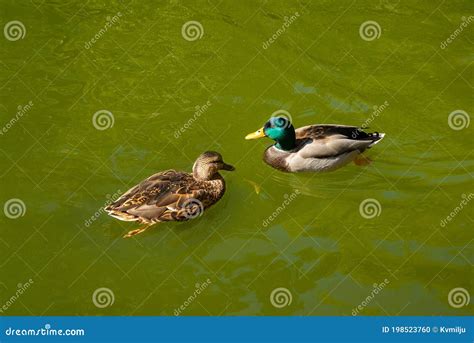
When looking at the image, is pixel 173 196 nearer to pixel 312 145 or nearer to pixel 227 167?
pixel 227 167

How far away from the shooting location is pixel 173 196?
10.2 meters

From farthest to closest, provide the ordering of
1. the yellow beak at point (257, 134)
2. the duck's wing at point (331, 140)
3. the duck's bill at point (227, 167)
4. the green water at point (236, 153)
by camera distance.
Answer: the yellow beak at point (257, 134) → the duck's wing at point (331, 140) → the duck's bill at point (227, 167) → the green water at point (236, 153)

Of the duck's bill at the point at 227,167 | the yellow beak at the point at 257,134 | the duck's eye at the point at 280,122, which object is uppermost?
the duck's eye at the point at 280,122

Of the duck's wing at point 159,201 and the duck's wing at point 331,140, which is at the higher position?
the duck's wing at point 331,140

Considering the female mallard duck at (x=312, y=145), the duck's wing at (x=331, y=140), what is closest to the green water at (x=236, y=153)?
the female mallard duck at (x=312, y=145)

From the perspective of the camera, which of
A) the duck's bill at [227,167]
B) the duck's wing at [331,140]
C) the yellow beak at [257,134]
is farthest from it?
the yellow beak at [257,134]

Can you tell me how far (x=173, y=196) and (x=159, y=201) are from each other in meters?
0.19

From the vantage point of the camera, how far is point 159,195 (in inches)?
401

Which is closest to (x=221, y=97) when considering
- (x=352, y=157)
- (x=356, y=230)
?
→ (x=352, y=157)

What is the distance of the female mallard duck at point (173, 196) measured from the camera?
10141 millimetres

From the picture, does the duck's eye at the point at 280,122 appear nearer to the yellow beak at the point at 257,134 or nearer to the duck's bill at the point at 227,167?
the yellow beak at the point at 257,134

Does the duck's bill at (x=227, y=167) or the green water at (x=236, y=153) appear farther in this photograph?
the duck's bill at (x=227, y=167)

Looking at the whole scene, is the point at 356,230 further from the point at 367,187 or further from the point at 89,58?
the point at 89,58

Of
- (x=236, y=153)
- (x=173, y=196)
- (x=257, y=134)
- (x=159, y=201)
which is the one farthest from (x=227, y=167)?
(x=159, y=201)
